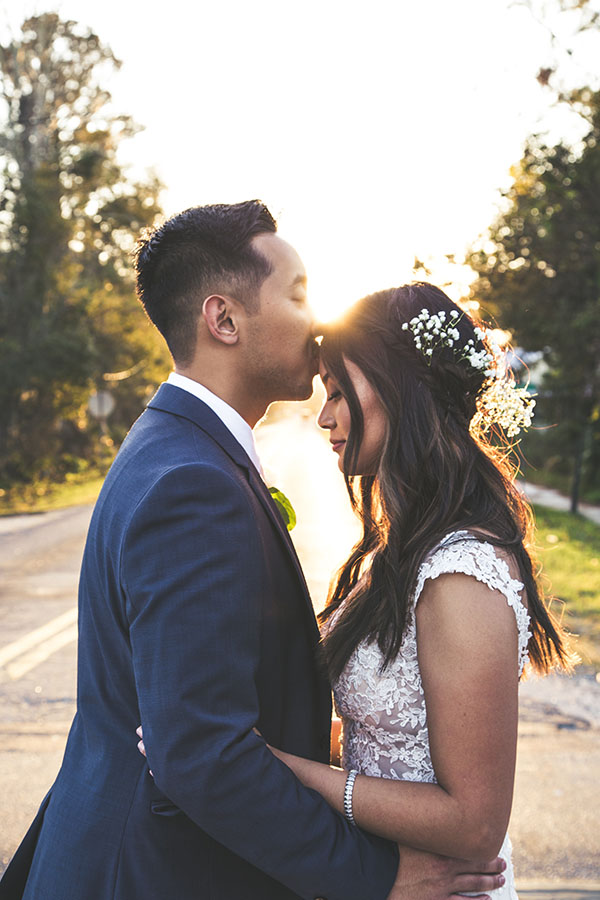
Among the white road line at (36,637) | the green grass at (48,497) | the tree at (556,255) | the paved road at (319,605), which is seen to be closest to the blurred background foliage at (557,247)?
the tree at (556,255)

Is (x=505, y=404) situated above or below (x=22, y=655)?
above

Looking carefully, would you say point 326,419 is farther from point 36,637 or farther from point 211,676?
point 36,637

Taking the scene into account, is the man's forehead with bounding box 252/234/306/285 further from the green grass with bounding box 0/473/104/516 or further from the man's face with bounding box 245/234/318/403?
the green grass with bounding box 0/473/104/516

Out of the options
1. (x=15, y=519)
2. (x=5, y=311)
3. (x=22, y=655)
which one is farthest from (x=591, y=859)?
(x=5, y=311)

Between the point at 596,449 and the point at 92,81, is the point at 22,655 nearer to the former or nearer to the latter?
the point at 596,449

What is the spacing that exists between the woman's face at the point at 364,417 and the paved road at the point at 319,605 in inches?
107

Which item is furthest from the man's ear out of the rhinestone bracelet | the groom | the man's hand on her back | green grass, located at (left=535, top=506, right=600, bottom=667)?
green grass, located at (left=535, top=506, right=600, bottom=667)

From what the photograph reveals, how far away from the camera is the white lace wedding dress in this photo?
197cm

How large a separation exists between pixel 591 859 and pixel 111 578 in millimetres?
3581

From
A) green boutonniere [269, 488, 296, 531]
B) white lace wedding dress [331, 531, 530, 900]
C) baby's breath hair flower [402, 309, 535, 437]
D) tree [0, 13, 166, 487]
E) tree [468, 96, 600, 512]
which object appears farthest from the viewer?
tree [0, 13, 166, 487]

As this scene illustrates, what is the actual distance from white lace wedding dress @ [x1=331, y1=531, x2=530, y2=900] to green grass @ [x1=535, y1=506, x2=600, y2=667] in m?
2.82

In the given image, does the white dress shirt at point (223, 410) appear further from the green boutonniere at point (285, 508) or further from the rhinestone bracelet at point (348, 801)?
the rhinestone bracelet at point (348, 801)

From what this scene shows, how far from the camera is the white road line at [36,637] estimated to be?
817 centimetres

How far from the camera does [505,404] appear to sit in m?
2.56
